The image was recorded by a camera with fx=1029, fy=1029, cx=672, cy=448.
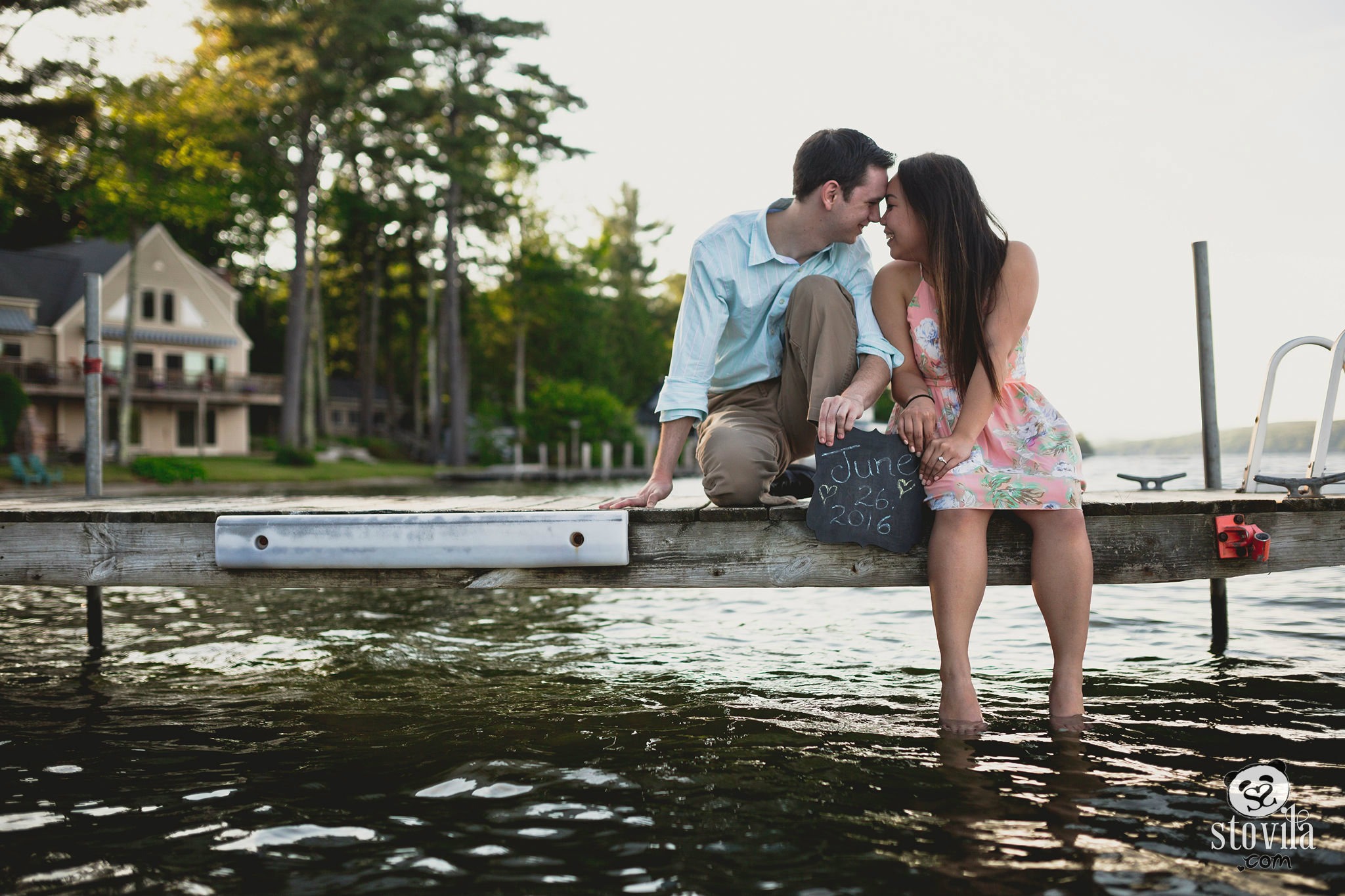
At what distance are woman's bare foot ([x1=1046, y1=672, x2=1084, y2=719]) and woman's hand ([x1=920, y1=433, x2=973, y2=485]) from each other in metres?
0.76

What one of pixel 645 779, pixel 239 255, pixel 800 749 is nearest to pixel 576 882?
pixel 645 779

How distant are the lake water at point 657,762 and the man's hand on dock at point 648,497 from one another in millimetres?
782

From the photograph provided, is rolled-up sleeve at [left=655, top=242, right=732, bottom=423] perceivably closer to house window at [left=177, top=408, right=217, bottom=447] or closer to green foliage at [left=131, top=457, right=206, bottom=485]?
green foliage at [left=131, top=457, right=206, bottom=485]

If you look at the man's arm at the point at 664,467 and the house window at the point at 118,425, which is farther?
the house window at the point at 118,425

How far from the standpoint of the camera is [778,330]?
3.80m

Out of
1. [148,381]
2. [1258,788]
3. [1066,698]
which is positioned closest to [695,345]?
[1066,698]

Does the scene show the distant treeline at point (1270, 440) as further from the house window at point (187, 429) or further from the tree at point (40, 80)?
the house window at point (187, 429)

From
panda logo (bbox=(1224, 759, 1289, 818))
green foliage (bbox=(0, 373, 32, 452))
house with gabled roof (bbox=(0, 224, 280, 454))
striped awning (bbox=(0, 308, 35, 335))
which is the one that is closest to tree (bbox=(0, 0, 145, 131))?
green foliage (bbox=(0, 373, 32, 452))

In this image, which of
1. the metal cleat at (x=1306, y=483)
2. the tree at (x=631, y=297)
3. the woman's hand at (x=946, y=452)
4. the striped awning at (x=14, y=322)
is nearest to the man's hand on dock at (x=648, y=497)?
the woman's hand at (x=946, y=452)

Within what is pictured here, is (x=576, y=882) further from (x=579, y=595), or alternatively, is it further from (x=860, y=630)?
(x=579, y=595)

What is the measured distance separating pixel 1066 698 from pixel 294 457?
31.4 m

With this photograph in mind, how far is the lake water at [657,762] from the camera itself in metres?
2.34

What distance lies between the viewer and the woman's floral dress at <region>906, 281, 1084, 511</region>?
3150 millimetres

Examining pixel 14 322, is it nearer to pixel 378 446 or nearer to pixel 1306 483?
pixel 378 446
